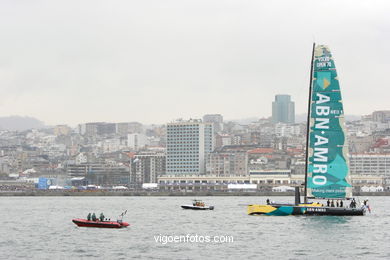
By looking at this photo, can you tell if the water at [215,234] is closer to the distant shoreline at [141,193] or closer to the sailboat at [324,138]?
the sailboat at [324,138]

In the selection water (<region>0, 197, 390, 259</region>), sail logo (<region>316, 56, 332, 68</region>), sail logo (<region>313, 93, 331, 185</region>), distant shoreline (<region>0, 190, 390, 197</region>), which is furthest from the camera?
distant shoreline (<region>0, 190, 390, 197</region>)

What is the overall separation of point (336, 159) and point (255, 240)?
46.6 feet

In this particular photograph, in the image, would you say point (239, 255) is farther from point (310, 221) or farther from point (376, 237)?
point (310, 221)

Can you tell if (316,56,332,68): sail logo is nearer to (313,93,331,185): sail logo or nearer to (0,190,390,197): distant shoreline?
(313,93,331,185): sail logo

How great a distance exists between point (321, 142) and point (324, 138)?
0.33 metres

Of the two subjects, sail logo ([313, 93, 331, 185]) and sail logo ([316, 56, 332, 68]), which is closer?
sail logo ([313, 93, 331, 185])

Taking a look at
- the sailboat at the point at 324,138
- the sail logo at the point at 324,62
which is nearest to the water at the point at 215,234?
the sailboat at the point at 324,138

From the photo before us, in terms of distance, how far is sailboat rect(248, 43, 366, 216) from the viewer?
60.0 metres

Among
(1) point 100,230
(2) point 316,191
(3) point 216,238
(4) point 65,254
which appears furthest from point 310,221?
(4) point 65,254

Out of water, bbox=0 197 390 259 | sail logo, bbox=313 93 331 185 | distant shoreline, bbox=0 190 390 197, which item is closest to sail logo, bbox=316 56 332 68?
sail logo, bbox=313 93 331 185

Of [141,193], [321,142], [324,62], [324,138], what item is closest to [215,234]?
[321,142]

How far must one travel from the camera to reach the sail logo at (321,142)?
5997cm

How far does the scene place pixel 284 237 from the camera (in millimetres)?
49594

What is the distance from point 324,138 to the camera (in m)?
60.1
